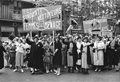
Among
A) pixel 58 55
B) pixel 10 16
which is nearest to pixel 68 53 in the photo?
pixel 58 55

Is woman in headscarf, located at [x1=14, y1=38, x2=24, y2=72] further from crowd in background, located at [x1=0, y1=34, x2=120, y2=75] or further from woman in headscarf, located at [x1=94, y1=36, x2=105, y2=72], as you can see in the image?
woman in headscarf, located at [x1=94, y1=36, x2=105, y2=72]

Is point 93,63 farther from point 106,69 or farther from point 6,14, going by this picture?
point 6,14

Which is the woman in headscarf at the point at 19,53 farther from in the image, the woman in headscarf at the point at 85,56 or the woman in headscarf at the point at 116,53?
the woman in headscarf at the point at 116,53

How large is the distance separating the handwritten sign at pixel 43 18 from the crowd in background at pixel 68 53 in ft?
2.74

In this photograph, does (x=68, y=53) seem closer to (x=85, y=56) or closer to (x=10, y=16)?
(x=85, y=56)

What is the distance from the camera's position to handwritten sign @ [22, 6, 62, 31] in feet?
33.2

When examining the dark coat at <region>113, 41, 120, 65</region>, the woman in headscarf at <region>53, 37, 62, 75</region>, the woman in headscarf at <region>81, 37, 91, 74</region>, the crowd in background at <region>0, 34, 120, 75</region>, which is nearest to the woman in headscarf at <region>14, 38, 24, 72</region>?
the crowd in background at <region>0, 34, 120, 75</region>

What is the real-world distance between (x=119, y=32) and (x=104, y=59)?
11.9 meters

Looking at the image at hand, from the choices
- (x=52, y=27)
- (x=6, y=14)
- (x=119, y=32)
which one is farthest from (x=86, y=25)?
(x=6, y=14)

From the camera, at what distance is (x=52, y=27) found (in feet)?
33.4

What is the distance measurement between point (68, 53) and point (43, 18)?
2406 millimetres

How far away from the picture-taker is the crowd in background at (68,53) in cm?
930

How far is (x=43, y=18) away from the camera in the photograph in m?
10.5

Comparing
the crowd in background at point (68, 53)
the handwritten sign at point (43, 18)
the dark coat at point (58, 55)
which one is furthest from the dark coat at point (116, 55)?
the handwritten sign at point (43, 18)
